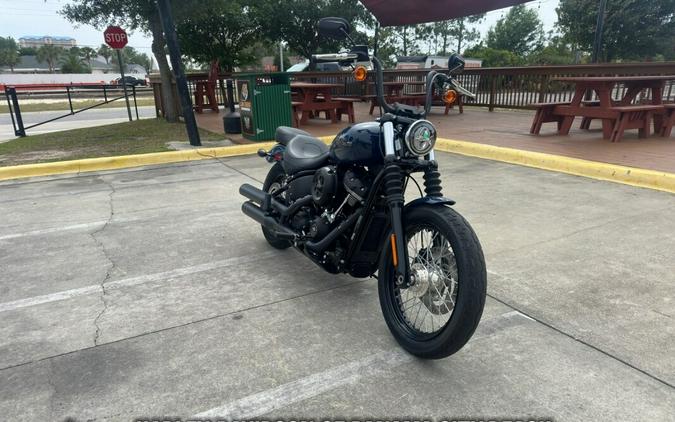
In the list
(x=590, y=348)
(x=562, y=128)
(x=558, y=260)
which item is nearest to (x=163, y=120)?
(x=562, y=128)

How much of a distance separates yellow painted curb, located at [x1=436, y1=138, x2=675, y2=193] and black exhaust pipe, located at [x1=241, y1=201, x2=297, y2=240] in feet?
15.2

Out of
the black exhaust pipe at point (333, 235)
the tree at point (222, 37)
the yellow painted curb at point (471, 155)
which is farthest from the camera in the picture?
the tree at point (222, 37)

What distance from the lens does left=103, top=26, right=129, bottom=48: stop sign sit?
467 inches

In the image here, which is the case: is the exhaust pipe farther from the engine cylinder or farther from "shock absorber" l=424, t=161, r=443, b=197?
"shock absorber" l=424, t=161, r=443, b=197

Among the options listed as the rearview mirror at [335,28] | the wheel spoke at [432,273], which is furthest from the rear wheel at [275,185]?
the wheel spoke at [432,273]

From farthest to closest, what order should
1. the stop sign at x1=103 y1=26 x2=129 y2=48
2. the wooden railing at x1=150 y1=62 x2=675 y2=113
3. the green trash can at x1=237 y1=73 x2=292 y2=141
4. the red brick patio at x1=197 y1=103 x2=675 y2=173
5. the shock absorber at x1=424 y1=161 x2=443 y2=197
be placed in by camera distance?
Answer: the stop sign at x1=103 y1=26 x2=129 y2=48 → the wooden railing at x1=150 y1=62 x2=675 y2=113 → the green trash can at x1=237 y1=73 x2=292 y2=141 → the red brick patio at x1=197 y1=103 x2=675 y2=173 → the shock absorber at x1=424 y1=161 x2=443 y2=197

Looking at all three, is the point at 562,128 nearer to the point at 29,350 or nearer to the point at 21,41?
the point at 29,350

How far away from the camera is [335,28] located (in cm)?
279

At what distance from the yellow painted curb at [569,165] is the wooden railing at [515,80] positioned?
353 centimetres

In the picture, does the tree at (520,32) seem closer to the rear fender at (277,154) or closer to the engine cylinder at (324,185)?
the rear fender at (277,154)

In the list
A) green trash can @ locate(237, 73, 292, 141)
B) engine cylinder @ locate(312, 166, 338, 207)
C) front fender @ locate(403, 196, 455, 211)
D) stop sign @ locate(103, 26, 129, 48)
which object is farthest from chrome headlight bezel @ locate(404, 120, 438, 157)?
stop sign @ locate(103, 26, 129, 48)

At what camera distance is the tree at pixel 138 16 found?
451 inches

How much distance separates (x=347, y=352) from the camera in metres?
2.66

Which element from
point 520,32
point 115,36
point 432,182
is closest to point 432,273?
point 432,182
